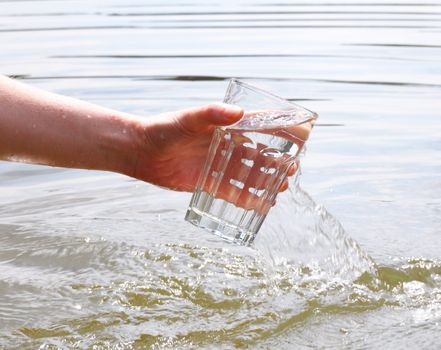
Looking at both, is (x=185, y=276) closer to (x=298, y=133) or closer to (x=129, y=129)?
(x=129, y=129)

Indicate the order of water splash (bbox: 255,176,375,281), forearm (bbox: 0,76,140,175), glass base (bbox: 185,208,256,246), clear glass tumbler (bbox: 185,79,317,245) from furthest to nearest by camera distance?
water splash (bbox: 255,176,375,281)
forearm (bbox: 0,76,140,175)
glass base (bbox: 185,208,256,246)
clear glass tumbler (bbox: 185,79,317,245)

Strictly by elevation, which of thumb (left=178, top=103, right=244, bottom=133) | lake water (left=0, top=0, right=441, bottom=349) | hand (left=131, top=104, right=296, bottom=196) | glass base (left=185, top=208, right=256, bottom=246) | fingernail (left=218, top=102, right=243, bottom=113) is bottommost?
lake water (left=0, top=0, right=441, bottom=349)

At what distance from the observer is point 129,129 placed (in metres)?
2.79

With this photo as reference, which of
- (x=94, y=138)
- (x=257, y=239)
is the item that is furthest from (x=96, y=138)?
(x=257, y=239)

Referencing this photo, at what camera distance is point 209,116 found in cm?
255

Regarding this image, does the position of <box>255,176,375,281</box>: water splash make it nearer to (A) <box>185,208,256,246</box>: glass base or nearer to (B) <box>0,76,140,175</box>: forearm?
(A) <box>185,208,256,246</box>: glass base

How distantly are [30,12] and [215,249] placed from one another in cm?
841

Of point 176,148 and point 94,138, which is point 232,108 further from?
point 94,138

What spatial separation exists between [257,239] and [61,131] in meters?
0.70

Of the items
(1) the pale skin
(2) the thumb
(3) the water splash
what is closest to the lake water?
(3) the water splash

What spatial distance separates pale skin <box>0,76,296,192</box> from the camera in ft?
8.91

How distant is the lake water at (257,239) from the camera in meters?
2.68

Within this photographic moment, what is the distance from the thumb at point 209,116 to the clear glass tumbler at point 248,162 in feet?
0.11

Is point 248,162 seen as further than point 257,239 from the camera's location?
No
